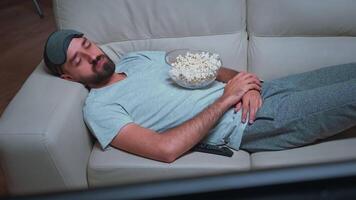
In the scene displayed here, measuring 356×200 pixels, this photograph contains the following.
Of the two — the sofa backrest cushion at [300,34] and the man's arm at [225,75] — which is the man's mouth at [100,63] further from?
the sofa backrest cushion at [300,34]

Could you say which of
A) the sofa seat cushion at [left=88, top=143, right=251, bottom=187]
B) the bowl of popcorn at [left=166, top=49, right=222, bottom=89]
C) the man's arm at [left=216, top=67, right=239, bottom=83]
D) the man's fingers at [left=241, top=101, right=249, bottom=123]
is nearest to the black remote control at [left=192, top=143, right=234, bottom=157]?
the sofa seat cushion at [left=88, top=143, right=251, bottom=187]

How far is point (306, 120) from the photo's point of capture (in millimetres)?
1356

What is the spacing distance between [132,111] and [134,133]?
0.52 feet

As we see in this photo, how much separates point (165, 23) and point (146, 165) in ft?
2.29

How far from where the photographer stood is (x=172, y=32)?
1771mm

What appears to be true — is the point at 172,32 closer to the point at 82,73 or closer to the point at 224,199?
the point at 82,73

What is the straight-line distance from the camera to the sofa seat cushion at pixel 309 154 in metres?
1.33

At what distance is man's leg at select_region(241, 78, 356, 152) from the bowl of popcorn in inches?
9.8

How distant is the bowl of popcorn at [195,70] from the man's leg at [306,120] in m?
0.25

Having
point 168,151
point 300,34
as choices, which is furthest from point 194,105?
Answer: point 300,34

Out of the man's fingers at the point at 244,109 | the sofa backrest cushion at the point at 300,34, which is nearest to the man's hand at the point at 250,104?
the man's fingers at the point at 244,109

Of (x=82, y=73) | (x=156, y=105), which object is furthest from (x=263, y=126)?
(x=82, y=73)

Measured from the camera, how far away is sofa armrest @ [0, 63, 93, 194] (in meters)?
1.22

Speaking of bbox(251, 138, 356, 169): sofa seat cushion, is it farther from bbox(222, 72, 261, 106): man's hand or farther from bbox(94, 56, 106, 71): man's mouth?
bbox(94, 56, 106, 71): man's mouth
